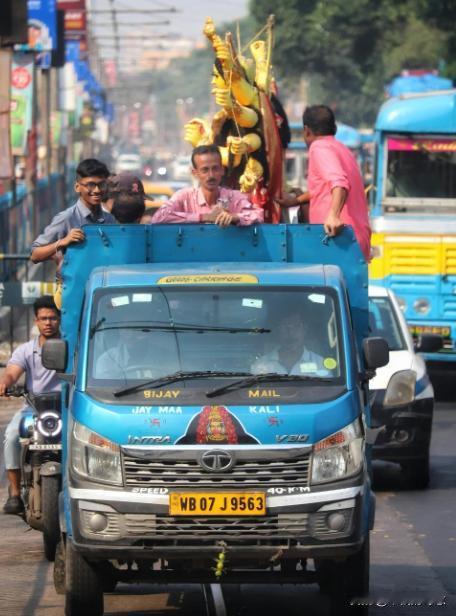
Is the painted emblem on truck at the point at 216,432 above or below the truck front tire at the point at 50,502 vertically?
above

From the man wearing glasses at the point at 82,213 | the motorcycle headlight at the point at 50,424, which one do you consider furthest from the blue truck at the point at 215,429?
the man wearing glasses at the point at 82,213

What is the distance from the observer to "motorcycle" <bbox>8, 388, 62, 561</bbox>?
8.77 m

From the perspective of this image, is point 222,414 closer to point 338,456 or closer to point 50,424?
point 338,456

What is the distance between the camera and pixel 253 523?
23.0 ft

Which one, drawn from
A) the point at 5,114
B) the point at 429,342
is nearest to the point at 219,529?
the point at 429,342

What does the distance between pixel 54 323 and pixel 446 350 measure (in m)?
8.80

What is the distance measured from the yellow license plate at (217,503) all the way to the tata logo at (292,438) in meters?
0.26

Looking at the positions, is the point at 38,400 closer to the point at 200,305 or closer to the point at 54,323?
the point at 54,323

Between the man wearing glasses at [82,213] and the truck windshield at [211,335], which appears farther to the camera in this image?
the man wearing glasses at [82,213]

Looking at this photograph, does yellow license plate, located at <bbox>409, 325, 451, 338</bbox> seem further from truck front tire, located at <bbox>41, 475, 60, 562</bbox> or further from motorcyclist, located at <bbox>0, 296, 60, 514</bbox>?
truck front tire, located at <bbox>41, 475, 60, 562</bbox>

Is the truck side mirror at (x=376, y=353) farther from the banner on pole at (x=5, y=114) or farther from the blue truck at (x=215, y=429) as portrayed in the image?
the banner on pole at (x=5, y=114)

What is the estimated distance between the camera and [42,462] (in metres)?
8.99

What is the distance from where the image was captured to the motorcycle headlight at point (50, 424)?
28.8 feet

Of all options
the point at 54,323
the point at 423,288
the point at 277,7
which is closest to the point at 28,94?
the point at 423,288
